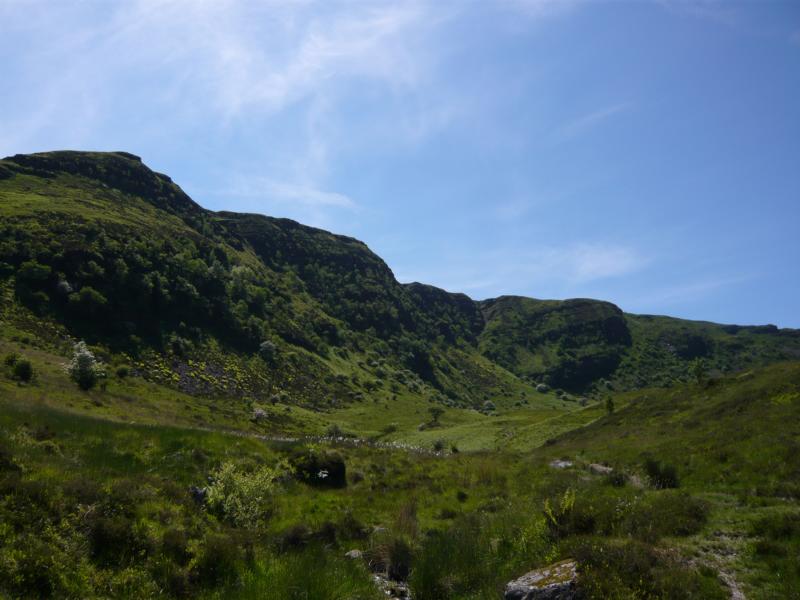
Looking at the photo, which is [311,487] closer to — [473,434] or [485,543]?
[485,543]

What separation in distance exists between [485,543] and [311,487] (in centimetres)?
1042

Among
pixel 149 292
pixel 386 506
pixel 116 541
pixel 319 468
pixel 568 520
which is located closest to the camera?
pixel 116 541

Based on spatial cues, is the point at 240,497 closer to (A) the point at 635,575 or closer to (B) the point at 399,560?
(B) the point at 399,560

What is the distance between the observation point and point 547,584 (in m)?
9.45

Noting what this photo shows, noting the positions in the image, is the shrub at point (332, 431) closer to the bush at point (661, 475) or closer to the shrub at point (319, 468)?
the shrub at point (319, 468)

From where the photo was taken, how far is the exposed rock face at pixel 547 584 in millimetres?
9047

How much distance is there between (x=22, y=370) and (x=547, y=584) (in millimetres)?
51793

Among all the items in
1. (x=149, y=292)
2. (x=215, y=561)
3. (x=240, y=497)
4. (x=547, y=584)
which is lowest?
(x=215, y=561)

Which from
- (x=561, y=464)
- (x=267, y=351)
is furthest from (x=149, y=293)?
(x=561, y=464)

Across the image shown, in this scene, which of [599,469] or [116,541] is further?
[599,469]

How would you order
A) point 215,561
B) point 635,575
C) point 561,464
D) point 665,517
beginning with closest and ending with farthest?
→ point 635,575 → point 215,561 → point 665,517 → point 561,464

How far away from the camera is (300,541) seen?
14.7m

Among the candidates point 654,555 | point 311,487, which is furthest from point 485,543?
point 311,487

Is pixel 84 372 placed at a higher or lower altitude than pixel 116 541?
higher
